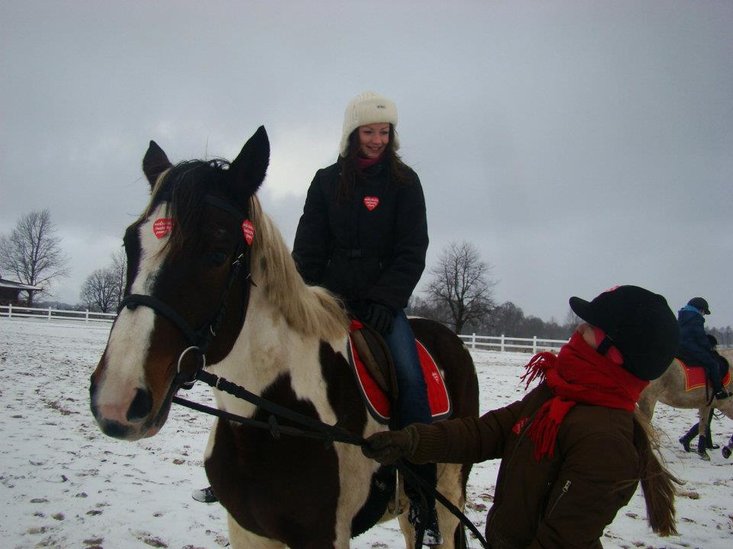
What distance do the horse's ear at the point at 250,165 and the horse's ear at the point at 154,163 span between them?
532 mm

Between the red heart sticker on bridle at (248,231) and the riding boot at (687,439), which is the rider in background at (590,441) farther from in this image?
the riding boot at (687,439)

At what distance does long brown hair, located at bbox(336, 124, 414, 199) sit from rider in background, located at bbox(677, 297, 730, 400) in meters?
7.51

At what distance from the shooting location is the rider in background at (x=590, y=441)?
4.91 feet

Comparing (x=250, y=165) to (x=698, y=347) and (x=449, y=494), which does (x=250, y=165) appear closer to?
(x=449, y=494)

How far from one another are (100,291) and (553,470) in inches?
2647

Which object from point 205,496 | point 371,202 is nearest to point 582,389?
point 371,202

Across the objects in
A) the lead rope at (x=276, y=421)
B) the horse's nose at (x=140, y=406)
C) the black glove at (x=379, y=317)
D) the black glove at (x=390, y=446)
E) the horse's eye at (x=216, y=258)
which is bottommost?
the black glove at (x=390, y=446)

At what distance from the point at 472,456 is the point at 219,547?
8.92 feet

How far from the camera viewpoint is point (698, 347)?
312 inches

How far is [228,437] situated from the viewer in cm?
214

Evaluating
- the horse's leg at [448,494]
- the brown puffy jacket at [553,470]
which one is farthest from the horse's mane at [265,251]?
the horse's leg at [448,494]

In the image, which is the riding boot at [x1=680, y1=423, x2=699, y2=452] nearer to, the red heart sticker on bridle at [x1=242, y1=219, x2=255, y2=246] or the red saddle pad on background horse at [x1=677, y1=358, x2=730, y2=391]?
the red saddle pad on background horse at [x1=677, y1=358, x2=730, y2=391]

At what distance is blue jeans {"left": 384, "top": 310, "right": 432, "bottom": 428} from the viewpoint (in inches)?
97.2

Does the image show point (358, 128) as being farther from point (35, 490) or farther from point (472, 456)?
point (35, 490)
